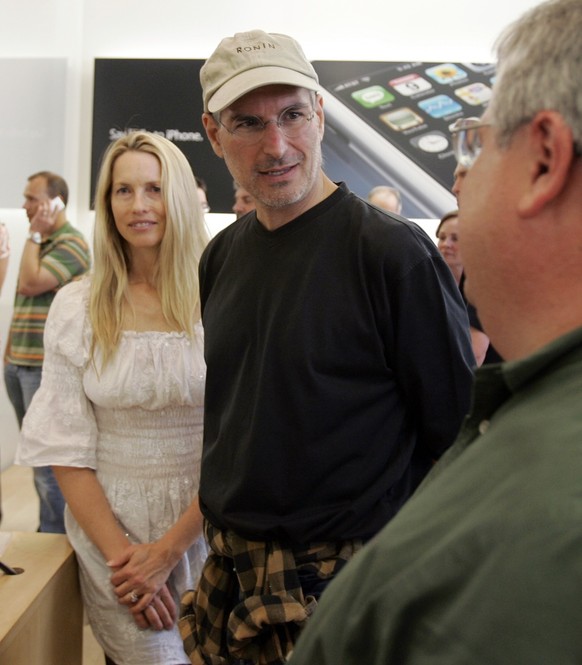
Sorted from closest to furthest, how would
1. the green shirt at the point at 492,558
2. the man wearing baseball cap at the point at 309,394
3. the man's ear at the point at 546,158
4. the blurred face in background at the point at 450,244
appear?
the green shirt at the point at 492,558, the man's ear at the point at 546,158, the man wearing baseball cap at the point at 309,394, the blurred face in background at the point at 450,244

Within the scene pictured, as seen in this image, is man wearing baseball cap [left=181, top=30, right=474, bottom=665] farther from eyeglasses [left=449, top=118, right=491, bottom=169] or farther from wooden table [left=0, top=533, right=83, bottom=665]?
eyeglasses [left=449, top=118, right=491, bottom=169]

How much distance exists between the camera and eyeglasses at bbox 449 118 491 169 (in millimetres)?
714

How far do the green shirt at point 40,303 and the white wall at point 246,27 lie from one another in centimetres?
209

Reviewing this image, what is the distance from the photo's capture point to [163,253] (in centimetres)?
195

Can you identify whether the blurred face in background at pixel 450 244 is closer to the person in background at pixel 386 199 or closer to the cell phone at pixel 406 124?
the person in background at pixel 386 199

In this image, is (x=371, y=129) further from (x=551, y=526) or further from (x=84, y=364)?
(x=551, y=526)

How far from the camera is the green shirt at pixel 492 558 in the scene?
48 cm

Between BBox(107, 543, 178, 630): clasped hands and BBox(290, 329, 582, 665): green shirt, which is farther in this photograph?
BBox(107, 543, 178, 630): clasped hands

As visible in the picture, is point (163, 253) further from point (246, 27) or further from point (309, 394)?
point (246, 27)

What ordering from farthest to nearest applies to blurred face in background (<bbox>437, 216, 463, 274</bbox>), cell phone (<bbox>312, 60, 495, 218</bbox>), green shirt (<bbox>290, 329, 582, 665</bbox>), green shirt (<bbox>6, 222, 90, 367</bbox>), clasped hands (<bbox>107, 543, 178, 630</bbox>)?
cell phone (<bbox>312, 60, 495, 218</bbox>), green shirt (<bbox>6, 222, 90, 367</bbox>), blurred face in background (<bbox>437, 216, 463, 274</bbox>), clasped hands (<bbox>107, 543, 178, 630</bbox>), green shirt (<bbox>290, 329, 582, 665</bbox>)

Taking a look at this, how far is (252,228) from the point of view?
1.55m

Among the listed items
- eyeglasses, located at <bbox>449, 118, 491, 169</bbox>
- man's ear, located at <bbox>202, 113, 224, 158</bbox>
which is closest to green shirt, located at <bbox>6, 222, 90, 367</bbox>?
man's ear, located at <bbox>202, 113, 224, 158</bbox>

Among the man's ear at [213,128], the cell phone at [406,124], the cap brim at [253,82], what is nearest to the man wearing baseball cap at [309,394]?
the cap brim at [253,82]

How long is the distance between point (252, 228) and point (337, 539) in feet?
1.96
